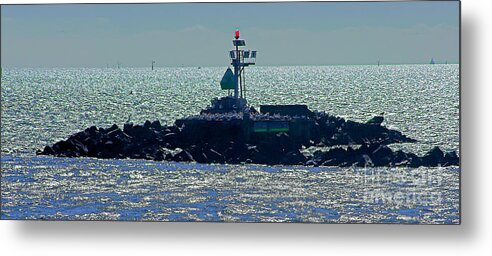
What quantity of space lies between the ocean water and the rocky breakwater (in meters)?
0.05

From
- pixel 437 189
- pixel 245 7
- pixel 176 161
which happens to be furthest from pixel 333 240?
pixel 245 7

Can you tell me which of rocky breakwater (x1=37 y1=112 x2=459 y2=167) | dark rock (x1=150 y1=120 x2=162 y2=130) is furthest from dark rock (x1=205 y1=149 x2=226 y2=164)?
dark rock (x1=150 y1=120 x2=162 y2=130)

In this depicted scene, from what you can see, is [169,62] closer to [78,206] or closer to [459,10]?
[78,206]

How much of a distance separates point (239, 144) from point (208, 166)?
24 centimetres

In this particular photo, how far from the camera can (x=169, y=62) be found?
6559 mm

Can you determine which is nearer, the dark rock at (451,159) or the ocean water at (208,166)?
the dark rock at (451,159)

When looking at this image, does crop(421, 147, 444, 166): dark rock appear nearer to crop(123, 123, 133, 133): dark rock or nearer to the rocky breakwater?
the rocky breakwater

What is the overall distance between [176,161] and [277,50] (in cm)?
97

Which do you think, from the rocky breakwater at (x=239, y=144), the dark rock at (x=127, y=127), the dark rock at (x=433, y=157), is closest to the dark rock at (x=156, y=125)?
the rocky breakwater at (x=239, y=144)

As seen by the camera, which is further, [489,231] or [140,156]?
[140,156]

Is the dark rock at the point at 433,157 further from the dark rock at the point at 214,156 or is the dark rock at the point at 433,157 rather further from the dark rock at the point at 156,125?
the dark rock at the point at 156,125

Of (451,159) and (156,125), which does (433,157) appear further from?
(156,125)

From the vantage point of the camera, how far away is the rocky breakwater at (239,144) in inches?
254

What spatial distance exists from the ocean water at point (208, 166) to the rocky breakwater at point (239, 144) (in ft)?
0.17
